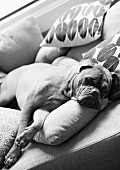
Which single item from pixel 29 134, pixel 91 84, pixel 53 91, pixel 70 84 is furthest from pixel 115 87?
pixel 29 134

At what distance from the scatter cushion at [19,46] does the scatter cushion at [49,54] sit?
0.42 ft

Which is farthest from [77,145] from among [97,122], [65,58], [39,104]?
[65,58]

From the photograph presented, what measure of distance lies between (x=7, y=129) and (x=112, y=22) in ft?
3.18

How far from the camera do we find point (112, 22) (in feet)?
6.48

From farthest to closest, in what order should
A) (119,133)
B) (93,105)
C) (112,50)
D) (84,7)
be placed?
(84,7)
(112,50)
(93,105)
(119,133)

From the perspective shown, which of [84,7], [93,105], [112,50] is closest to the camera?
[93,105]

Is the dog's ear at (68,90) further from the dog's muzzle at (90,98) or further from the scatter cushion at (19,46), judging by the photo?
the scatter cushion at (19,46)

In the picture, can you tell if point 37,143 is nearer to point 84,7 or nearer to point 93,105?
point 93,105

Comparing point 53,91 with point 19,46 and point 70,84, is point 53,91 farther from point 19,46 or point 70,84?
point 19,46

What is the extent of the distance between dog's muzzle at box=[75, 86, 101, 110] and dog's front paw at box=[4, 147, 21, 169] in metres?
0.41

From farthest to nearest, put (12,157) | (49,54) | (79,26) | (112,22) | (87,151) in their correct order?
(49,54)
(79,26)
(112,22)
(12,157)
(87,151)

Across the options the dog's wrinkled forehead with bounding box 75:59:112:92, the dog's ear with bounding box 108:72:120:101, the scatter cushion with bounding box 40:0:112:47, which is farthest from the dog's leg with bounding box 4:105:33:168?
the scatter cushion with bounding box 40:0:112:47

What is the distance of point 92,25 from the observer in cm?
205

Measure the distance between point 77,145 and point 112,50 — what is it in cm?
57
